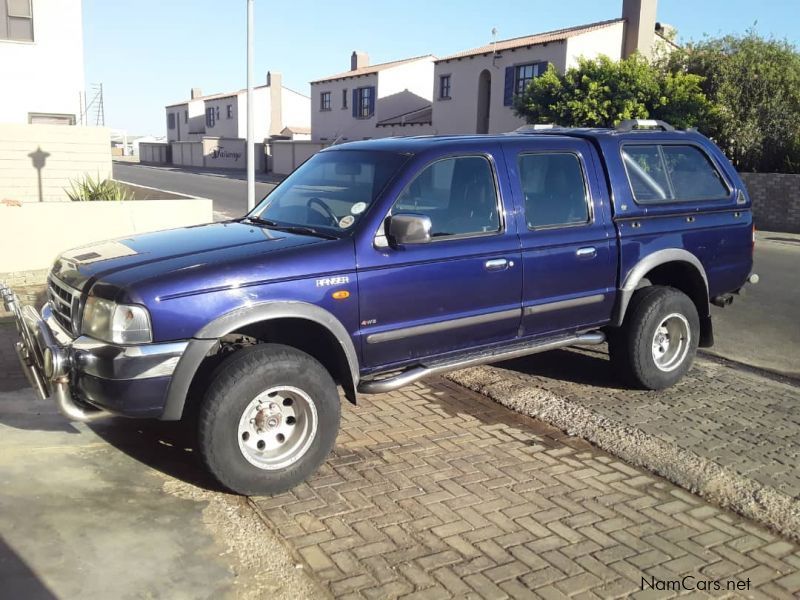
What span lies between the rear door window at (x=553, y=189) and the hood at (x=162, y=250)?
5.34ft

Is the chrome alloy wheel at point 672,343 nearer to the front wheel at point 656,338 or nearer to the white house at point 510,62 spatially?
the front wheel at point 656,338

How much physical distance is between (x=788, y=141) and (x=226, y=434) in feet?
75.3

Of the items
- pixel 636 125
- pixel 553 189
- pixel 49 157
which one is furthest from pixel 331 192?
pixel 49 157

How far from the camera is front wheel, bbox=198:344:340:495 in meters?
4.00

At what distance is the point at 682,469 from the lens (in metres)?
4.67

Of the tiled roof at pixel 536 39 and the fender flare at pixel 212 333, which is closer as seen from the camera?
the fender flare at pixel 212 333

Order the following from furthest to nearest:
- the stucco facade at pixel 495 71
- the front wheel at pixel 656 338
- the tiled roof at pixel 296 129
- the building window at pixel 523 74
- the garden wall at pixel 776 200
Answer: the tiled roof at pixel 296 129 < the building window at pixel 523 74 < the stucco facade at pixel 495 71 < the garden wall at pixel 776 200 < the front wheel at pixel 656 338

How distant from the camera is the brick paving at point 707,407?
4875 millimetres

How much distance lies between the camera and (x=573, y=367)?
688cm

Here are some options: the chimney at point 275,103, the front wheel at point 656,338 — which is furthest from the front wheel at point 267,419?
the chimney at point 275,103

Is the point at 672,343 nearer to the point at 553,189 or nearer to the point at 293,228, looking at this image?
the point at 553,189

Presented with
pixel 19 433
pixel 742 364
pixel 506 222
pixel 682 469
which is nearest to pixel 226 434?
pixel 19 433

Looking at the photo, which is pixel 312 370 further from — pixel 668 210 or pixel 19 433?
pixel 668 210

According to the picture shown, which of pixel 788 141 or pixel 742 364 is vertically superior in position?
pixel 788 141
